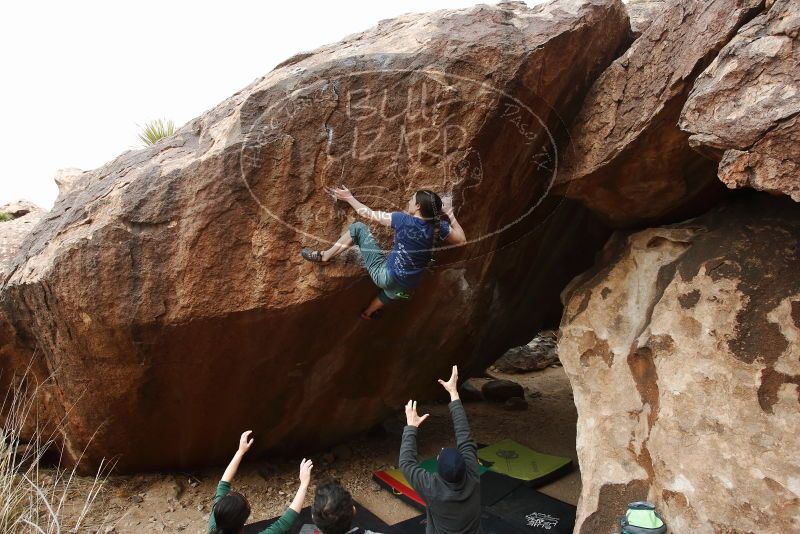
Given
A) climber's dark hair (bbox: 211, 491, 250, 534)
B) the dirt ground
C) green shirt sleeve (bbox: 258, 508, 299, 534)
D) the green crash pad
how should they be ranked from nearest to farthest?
climber's dark hair (bbox: 211, 491, 250, 534), green shirt sleeve (bbox: 258, 508, 299, 534), the dirt ground, the green crash pad

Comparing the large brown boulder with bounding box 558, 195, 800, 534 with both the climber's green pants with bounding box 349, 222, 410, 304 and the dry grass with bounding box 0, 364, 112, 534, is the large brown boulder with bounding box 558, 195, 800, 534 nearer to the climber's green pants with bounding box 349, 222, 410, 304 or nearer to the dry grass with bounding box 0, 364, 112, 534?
the climber's green pants with bounding box 349, 222, 410, 304

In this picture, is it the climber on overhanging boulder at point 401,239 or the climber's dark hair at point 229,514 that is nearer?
the climber's dark hair at point 229,514

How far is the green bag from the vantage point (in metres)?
2.93

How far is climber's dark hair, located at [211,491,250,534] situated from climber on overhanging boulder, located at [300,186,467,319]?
1540 mm

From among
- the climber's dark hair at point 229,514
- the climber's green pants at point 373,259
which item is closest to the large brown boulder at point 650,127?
the climber's green pants at point 373,259

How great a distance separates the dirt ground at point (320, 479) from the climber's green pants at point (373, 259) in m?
1.86

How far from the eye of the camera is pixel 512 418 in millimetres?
6316

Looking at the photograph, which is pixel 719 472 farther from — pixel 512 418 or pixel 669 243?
pixel 512 418

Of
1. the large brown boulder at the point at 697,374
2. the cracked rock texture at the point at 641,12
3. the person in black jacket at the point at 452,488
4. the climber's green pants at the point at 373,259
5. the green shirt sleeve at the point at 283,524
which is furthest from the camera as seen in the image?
the cracked rock texture at the point at 641,12

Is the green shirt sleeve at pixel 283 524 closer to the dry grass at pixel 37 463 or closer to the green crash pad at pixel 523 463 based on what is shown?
the dry grass at pixel 37 463

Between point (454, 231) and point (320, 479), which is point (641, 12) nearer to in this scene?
point (454, 231)

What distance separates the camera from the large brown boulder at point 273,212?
137 inches
